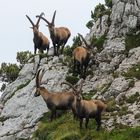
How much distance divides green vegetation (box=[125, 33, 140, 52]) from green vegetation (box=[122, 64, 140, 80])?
2.61 m

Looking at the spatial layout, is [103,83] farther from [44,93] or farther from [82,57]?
[44,93]

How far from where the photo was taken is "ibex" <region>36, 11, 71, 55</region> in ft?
116

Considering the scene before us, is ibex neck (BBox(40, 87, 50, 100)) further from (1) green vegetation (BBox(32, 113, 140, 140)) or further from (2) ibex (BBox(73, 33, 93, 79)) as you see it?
(2) ibex (BBox(73, 33, 93, 79))

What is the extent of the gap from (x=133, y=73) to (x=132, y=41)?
4182mm

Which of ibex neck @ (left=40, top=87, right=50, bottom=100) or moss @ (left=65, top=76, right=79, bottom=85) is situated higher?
moss @ (left=65, top=76, right=79, bottom=85)

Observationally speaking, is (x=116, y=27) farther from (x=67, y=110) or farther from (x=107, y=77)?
(x=67, y=110)

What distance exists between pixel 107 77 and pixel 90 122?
4523 mm

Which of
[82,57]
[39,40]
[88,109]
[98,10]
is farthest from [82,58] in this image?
[98,10]

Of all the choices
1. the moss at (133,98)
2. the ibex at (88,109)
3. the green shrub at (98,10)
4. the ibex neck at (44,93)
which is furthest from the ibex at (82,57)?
the green shrub at (98,10)

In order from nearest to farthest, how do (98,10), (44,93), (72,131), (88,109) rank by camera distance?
(88,109), (72,131), (44,93), (98,10)

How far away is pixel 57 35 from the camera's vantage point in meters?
36.2

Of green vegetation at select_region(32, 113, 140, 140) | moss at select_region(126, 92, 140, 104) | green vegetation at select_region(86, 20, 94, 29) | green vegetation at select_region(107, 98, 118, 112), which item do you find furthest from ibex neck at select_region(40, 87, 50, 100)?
green vegetation at select_region(86, 20, 94, 29)

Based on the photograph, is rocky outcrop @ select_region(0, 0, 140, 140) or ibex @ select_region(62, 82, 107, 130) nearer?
ibex @ select_region(62, 82, 107, 130)

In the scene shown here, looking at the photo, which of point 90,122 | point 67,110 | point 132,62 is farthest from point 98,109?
point 132,62
